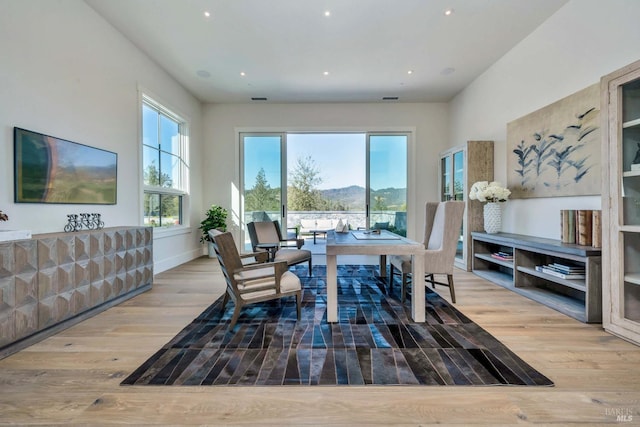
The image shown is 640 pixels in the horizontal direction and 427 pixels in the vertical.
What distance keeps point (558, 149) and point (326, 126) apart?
4029 millimetres

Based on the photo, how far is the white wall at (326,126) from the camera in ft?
19.9

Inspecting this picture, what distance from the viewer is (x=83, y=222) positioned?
2992 millimetres

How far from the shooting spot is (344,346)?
2127 mm

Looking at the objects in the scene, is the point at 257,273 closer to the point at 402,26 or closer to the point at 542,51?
the point at 402,26

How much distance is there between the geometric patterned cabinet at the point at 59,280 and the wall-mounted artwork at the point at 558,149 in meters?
5.03

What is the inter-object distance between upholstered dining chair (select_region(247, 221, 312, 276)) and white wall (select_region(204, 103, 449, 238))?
72.9 inches

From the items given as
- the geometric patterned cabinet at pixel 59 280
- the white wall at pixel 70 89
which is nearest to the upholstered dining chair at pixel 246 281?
the geometric patterned cabinet at pixel 59 280

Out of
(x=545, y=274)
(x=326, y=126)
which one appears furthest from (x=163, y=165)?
(x=545, y=274)

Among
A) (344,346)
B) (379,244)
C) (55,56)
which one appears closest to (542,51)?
(379,244)

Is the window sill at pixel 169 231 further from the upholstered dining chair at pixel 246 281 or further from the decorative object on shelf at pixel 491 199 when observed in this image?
the decorative object on shelf at pixel 491 199

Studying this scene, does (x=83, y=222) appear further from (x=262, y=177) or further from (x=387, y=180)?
(x=387, y=180)

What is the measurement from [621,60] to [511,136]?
1.52 metres

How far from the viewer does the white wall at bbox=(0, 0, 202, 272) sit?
2.34 m

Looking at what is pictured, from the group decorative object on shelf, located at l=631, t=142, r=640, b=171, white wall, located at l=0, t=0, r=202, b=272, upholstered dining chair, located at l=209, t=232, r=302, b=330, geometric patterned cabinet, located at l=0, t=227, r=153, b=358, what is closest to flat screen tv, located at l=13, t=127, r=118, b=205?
white wall, located at l=0, t=0, r=202, b=272
